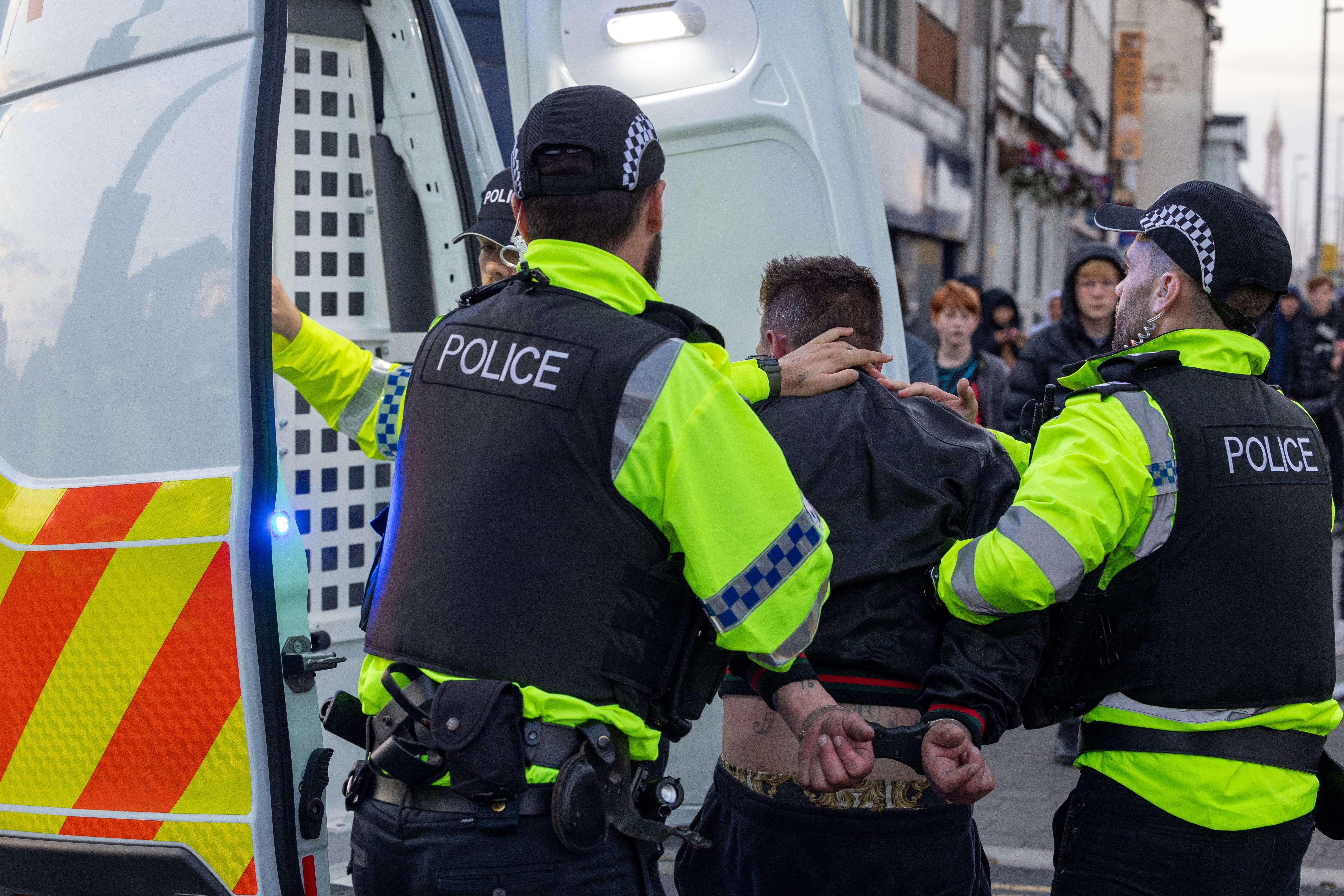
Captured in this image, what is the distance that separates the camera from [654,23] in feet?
12.1

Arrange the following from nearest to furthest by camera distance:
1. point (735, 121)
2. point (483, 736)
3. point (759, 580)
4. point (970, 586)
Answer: point (483, 736)
point (759, 580)
point (970, 586)
point (735, 121)

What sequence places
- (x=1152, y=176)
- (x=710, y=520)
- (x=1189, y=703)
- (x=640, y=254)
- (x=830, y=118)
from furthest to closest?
(x=1152, y=176)
(x=830, y=118)
(x=1189, y=703)
(x=640, y=254)
(x=710, y=520)

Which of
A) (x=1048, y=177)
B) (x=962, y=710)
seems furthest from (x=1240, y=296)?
(x=1048, y=177)

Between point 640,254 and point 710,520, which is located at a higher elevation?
point 640,254

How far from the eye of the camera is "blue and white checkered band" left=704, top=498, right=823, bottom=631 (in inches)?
75.1

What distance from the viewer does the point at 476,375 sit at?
76.3 inches

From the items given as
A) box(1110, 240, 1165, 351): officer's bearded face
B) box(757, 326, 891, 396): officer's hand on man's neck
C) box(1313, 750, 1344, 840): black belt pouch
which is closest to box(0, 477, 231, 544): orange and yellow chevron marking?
box(757, 326, 891, 396): officer's hand on man's neck

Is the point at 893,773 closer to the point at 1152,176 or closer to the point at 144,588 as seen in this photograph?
the point at 144,588

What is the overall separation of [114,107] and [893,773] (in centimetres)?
183

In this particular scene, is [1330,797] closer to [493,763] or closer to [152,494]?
[493,763]

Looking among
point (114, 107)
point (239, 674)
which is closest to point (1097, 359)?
point (239, 674)

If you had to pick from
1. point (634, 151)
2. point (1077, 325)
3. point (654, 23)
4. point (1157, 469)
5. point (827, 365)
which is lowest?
point (1077, 325)

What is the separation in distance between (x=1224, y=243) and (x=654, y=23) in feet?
6.31

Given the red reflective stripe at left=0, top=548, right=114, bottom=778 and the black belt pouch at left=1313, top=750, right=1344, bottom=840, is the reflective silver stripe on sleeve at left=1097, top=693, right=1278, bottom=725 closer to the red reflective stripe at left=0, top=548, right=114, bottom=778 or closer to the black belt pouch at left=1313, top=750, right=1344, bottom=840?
the black belt pouch at left=1313, top=750, right=1344, bottom=840
